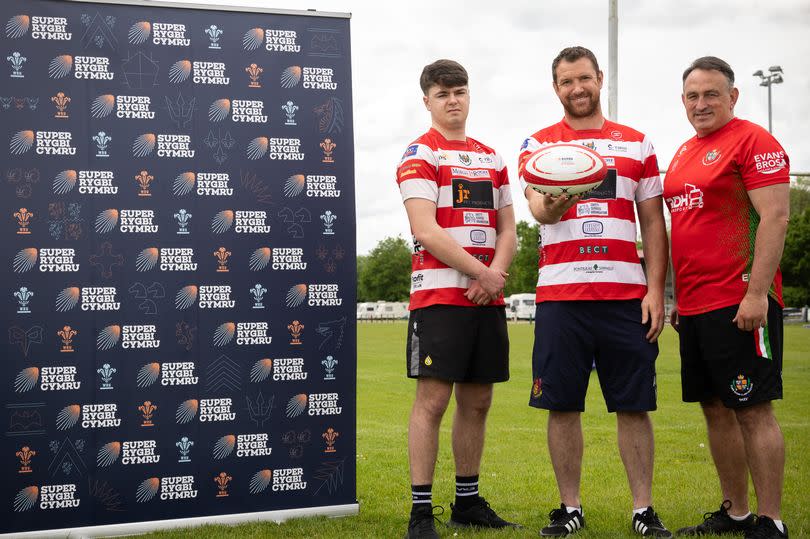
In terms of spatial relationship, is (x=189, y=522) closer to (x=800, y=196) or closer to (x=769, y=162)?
(x=769, y=162)

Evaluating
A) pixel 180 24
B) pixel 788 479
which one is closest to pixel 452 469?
pixel 788 479

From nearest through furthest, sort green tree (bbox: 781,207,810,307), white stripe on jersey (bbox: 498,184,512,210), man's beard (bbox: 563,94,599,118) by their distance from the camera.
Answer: man's beard (bbox: 563,94,599,118), white stripe on jersey (bbox: 498,184,512,210), green tree (bbox: 781,207,810,307)

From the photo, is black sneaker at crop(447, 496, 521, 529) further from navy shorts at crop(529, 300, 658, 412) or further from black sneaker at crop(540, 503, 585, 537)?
navy shorts at crop(529, 300, 658, 412)

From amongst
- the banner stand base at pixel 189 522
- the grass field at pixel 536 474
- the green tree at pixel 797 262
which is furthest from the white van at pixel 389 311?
the banner stand base at pixel 189 522

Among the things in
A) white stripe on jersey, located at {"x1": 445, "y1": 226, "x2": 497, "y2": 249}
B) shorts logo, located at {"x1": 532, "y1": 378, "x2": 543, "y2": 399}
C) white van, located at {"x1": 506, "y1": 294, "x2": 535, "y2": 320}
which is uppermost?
white stripe on jersey, located at {"x1": 445, "y1": 226, "x2": 497, "y2": 249}

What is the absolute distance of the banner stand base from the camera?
15.8ft

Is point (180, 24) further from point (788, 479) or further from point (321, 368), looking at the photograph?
point (788, 479)

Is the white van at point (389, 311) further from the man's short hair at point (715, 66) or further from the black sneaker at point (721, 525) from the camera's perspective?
the man's short hair at point (715, 66)

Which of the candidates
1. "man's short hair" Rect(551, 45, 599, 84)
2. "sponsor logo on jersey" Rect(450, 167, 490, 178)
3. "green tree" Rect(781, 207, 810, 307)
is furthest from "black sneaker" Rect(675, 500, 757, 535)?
"green tree" Rect(781, 207, 810, 307)

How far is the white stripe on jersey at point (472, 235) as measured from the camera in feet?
15.3

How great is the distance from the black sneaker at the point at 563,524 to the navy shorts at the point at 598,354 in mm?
603

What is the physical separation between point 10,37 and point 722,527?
17.2ft

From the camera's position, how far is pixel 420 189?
14.8 feet

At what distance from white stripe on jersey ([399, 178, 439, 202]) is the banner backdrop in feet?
3.06
